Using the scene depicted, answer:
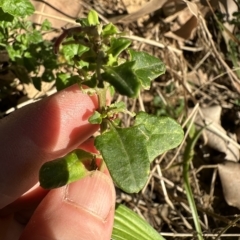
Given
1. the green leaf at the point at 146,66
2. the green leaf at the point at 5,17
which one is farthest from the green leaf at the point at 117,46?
the green leaf at the point at 5,17

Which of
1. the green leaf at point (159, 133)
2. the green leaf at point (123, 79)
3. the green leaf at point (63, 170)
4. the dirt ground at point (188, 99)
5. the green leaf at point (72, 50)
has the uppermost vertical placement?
the green leaf at point (123, 79)

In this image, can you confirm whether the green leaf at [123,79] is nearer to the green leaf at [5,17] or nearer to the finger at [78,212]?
the finger at [78,212]

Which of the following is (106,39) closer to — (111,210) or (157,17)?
(111,210)

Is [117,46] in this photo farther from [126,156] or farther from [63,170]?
[63,170]

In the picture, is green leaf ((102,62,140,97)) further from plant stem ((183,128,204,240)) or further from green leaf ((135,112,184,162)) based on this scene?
plant stem ((183,128,204,240))

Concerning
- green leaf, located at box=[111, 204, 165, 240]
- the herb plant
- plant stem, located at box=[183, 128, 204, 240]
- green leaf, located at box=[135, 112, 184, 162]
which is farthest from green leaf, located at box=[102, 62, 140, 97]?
plant stem, located at box=[183, 128, 204, 240]

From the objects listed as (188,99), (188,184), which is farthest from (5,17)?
(188,99)
